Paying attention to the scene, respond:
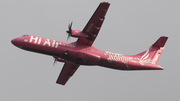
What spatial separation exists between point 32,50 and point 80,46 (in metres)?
5.49

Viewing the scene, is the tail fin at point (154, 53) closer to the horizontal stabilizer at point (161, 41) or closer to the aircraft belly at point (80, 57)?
the horizontal stabilizer at point (161, 41)

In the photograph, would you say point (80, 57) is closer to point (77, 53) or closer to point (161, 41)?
point (77, 53)

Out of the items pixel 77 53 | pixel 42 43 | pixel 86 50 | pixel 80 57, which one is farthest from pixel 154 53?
pixel 42 43

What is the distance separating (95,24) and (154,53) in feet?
32.6

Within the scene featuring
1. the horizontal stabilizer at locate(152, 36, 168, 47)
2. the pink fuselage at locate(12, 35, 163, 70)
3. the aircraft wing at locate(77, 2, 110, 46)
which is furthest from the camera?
the horizontal stabilizer at locate(152, 36, 168, 47)

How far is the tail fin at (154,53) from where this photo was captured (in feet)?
105

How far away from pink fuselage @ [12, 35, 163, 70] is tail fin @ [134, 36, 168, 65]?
123cm

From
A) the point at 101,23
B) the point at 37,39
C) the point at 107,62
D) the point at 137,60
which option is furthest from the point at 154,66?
the point at 37,39

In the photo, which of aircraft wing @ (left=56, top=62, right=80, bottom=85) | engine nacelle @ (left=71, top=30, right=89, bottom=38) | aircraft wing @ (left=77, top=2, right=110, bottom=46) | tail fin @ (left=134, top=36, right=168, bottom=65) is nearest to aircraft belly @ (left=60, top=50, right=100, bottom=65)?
aircraft wing @ (left=77, top=2, right=110, bottom=46)

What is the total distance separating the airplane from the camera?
27531 millimetres

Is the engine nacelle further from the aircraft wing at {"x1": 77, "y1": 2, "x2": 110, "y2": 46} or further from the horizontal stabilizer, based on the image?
the horizontal stabilizer

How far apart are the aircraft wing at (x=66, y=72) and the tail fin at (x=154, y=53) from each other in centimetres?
815

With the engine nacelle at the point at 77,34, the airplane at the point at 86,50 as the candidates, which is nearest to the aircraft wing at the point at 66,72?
the airplane at the point at 86,50

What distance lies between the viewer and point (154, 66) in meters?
31.1
